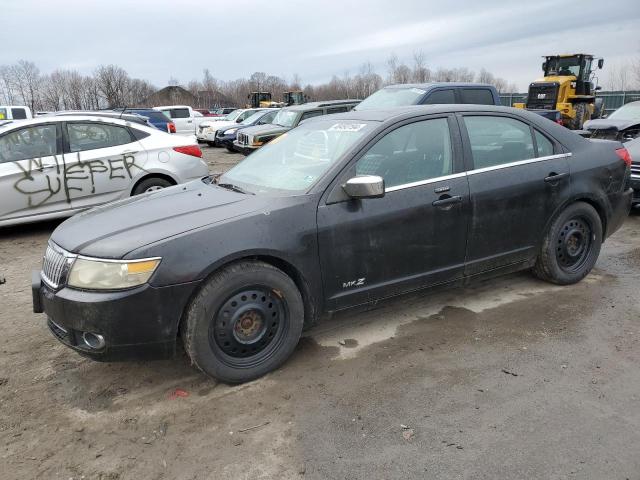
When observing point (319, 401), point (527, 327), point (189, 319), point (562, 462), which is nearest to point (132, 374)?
point (189, 319)

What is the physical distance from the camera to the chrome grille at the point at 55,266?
2.99 meters

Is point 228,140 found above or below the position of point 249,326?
above

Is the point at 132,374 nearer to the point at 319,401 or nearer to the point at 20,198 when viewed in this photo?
the point at 319,401

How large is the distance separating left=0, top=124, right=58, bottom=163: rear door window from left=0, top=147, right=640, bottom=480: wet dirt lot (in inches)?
128

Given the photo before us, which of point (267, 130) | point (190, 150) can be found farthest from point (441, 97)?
point (267, 130)

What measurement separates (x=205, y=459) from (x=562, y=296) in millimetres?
3359

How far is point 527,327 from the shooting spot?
3.88 m

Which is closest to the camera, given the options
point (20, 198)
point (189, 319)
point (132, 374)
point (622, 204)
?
point (189, 319)

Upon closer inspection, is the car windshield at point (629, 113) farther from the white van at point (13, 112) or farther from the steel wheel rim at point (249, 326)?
the white van at point (13, 112)

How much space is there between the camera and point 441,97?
29.9 feet

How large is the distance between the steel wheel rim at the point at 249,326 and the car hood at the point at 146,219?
1.70 ft

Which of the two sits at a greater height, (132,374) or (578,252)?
(578,252)

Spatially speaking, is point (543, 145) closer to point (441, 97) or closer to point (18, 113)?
point (441, 97)

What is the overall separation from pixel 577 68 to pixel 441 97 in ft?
46.6
